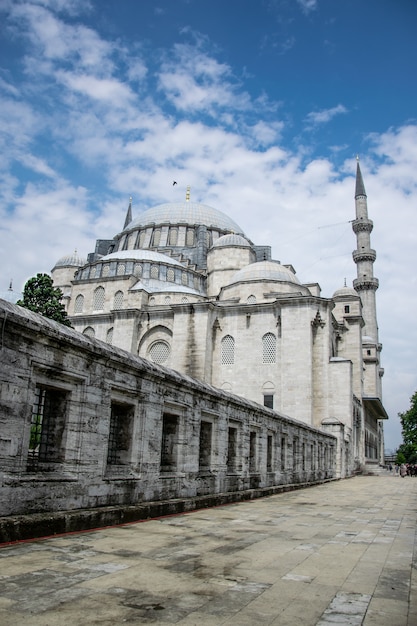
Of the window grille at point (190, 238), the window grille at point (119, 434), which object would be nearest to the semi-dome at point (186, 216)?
the window grille at point (190, 238)

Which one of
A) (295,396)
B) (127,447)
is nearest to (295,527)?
(127,447)

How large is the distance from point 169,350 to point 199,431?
82.9 feet

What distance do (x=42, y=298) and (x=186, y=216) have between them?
80.3 feet

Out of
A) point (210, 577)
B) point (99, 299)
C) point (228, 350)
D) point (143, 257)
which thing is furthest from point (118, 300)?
point (210, 577)

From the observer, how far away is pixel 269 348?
33344 millimetres

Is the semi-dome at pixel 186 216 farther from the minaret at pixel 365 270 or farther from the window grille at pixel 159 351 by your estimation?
the window grille at pixel 159 351

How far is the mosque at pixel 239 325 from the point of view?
31.7m

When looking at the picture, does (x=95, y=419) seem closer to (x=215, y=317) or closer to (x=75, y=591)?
(x=75, y=591)

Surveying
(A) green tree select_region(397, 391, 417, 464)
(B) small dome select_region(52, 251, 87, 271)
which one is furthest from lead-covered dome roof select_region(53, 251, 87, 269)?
(A) green tree select_region(397, 391, 417, 464)

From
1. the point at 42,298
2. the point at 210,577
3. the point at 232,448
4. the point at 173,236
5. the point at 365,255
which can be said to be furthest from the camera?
the point at 365,255

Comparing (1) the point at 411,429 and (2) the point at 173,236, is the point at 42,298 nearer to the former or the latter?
(2) the point at 173,236

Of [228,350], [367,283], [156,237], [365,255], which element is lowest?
[228,350]

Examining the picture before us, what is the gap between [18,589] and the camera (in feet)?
12.4

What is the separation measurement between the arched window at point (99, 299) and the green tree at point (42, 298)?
8032 mm
